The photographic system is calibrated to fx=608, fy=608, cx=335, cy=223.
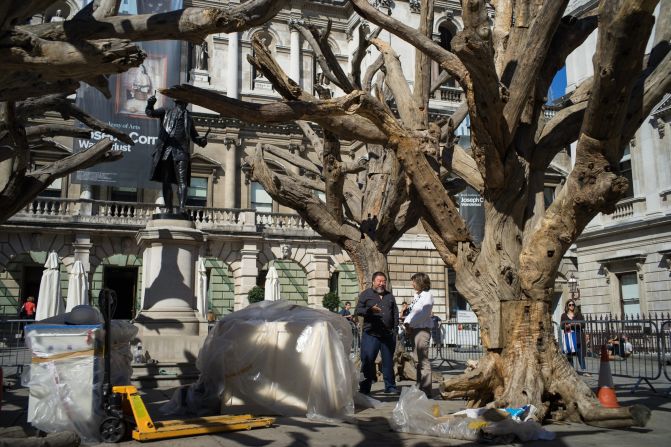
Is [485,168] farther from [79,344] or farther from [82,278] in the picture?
[82,278]

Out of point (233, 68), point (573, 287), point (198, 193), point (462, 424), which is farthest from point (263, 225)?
point (462, 424)

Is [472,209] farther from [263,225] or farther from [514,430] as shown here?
[514,430]

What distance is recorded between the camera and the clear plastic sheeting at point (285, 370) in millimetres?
6957

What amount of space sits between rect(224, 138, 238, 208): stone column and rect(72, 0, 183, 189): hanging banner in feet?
17.1

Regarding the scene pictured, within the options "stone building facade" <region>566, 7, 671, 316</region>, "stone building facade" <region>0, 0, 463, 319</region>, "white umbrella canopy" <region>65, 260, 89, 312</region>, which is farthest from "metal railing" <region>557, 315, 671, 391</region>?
"stone building facade" <region>0, 0, 463, 319</region>

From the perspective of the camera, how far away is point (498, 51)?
27.3ft

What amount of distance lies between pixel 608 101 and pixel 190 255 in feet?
24.8

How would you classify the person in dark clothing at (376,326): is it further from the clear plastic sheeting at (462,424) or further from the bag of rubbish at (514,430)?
the bag of rubbish at (514,430)

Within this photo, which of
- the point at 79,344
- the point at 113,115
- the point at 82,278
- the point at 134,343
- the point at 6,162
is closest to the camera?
the point at 79,344

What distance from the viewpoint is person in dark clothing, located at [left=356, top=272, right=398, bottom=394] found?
8789 millimetres

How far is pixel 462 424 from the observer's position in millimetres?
5871

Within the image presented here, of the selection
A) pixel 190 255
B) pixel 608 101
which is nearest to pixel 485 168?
pixel 608 101

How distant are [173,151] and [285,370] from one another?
634cm

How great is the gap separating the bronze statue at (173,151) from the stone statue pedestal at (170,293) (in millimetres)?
832
